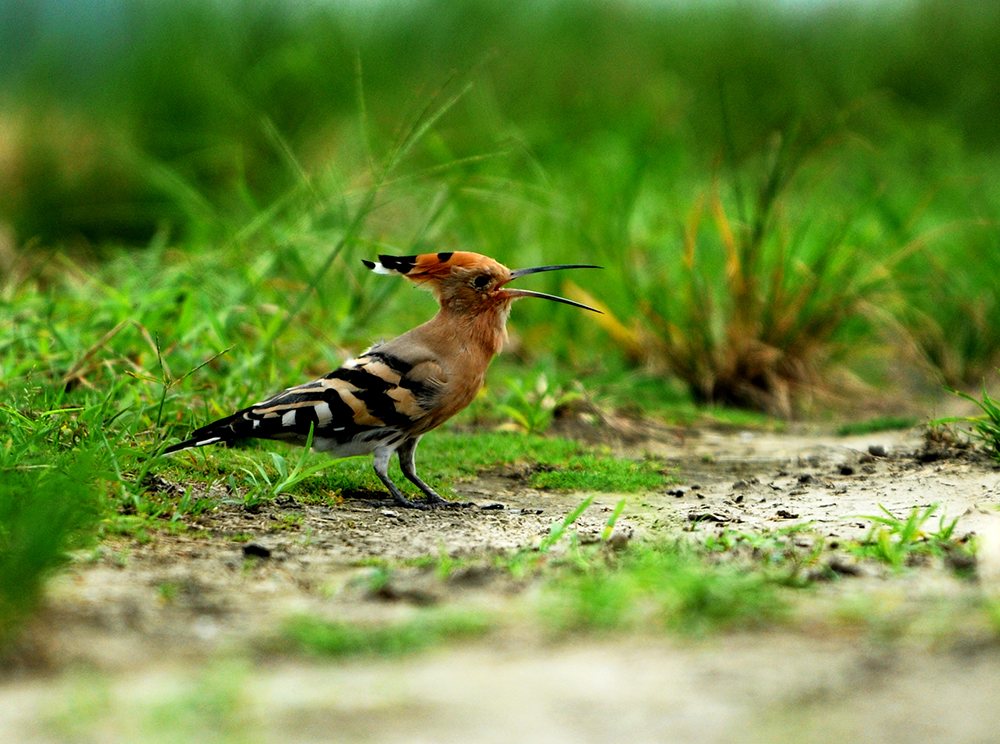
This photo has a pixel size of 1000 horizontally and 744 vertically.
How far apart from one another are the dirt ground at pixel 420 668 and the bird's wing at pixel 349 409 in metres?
0.54

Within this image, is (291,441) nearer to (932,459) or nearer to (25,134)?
(932,459)

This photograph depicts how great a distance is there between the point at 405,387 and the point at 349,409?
19 cm

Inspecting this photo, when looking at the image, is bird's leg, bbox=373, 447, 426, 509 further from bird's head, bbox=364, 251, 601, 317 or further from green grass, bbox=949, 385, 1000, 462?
green grass, bbox=949, 385, 1000, 462

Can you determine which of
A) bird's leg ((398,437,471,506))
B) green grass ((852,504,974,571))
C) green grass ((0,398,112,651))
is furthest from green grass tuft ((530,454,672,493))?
green grass ((0,398,112,651))

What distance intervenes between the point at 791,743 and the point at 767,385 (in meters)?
4.00

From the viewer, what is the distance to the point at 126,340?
194 inches

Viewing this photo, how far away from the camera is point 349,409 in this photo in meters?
4.04

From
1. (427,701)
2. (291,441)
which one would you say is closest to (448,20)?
(291,441)

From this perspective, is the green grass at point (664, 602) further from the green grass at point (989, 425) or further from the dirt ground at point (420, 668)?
the green grass at point (989, 425)

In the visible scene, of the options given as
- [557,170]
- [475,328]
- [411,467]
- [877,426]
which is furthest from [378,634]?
[557,170]

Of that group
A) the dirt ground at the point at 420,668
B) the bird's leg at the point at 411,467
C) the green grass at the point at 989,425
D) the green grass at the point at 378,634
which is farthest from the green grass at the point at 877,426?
the green grass at the point at 378,634

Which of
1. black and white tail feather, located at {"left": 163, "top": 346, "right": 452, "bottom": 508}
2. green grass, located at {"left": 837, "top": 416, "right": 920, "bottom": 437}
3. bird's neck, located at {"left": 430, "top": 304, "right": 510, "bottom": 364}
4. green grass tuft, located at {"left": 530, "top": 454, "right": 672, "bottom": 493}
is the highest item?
bird's neck, located at {"left": 430, "top": 304, "right": 510, "bottom": 364}

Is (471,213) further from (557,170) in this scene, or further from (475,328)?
(475,328)

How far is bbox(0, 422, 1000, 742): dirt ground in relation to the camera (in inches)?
84.2
